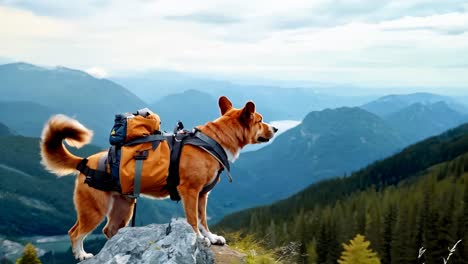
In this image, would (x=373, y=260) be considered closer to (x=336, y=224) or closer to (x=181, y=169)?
(x=181, y=169)

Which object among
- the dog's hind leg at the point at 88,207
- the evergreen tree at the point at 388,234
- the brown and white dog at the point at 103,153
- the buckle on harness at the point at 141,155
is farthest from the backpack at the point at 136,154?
the evergreen tree at the point at 388,234

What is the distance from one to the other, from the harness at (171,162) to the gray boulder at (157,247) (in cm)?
90

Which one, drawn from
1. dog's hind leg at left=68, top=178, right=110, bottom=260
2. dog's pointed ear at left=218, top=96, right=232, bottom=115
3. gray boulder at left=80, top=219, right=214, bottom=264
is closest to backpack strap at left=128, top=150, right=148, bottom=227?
dog's hind leg at left=68, top=178, right=110, bottom=260

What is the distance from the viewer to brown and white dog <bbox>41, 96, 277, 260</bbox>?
8562 millimetres

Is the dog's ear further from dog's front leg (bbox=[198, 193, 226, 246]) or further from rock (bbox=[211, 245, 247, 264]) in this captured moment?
rock (bbox=[211, 245, 247, 264])

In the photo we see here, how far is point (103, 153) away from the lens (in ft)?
29.7

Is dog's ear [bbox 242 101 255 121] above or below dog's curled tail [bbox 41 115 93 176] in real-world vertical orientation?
above

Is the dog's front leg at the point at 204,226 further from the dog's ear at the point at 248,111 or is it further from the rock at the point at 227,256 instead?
the dog's ear at the point at 248,111

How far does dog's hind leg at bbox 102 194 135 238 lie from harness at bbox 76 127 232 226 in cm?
46

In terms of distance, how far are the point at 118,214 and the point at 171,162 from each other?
5.84 ft

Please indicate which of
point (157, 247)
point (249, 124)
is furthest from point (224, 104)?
point (157, 247)

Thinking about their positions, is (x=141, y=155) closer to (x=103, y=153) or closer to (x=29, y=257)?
(x=103, y=153)

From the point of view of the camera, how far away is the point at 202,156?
873 cm

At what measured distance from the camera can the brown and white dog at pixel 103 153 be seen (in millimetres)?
8562
